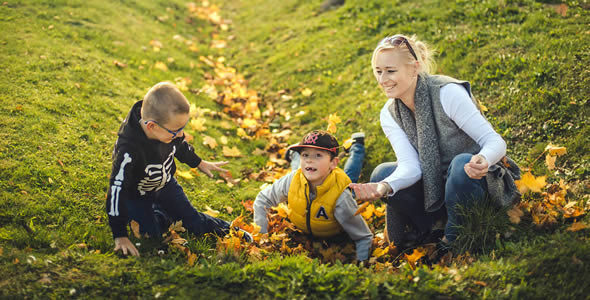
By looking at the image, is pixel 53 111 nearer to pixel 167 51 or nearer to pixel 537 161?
pixel 167 51

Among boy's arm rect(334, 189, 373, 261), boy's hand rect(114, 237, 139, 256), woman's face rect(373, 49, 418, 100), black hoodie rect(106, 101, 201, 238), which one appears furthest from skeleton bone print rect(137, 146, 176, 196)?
woman's face rect(373, 49, 418, 100)

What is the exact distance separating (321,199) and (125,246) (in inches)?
61.5

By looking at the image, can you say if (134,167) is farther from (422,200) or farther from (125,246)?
(422,200)

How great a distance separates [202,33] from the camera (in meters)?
9.80

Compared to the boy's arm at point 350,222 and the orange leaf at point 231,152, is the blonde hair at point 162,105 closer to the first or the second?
the boy's arm at point 350,222

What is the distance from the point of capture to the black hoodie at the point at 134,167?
294 cm

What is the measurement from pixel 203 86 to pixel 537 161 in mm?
4989

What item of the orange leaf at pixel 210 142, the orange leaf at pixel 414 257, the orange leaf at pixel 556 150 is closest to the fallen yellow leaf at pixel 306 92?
the orange leaf at pixel 210 142

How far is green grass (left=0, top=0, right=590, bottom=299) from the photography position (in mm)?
2688

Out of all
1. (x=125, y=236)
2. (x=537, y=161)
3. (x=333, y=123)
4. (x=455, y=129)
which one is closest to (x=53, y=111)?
(x=125, y=236)

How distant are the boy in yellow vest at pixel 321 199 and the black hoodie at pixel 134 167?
2.97ft

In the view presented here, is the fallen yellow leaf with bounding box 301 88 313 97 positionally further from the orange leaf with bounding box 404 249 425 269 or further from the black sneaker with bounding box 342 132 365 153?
the orange leaf with bounding box 404 249 425 269

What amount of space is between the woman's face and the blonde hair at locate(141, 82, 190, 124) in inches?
61.2

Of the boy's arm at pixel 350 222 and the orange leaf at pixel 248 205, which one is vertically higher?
the boy's arm at pixel 350 222
